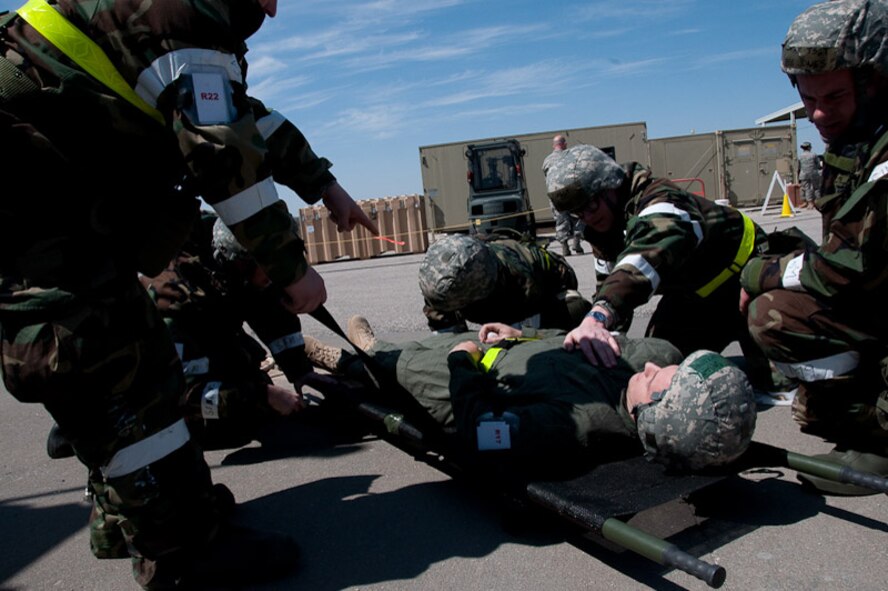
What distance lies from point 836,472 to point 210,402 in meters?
2.49

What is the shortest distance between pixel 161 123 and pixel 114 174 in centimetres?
20

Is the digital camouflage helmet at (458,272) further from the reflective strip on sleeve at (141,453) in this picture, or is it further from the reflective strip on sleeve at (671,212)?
the reflective strip on sleeve at (141,453)

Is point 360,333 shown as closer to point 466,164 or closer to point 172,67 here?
point 172,67

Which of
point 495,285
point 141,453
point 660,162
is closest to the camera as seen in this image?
point 141,453

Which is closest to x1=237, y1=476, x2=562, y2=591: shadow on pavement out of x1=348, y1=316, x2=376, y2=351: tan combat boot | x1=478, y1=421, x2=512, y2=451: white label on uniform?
x1=478, y1=421, x2=512, y2=451: white label on uniform

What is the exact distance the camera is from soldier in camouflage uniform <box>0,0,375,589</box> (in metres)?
1.79

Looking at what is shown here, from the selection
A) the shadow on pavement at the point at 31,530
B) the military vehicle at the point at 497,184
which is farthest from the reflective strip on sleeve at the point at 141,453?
the military vehicle at the point at 497,184

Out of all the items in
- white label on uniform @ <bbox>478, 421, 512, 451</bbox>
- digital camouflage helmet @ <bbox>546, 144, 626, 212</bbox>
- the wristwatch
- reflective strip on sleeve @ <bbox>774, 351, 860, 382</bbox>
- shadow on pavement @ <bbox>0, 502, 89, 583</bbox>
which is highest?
digital camouflage helmet @ <bbox>546, 144, 626, 212</bbox>

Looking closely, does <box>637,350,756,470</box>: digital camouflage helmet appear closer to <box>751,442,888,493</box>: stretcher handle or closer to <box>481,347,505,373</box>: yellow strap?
<box>751,442,888,493</box>: stretcher handle

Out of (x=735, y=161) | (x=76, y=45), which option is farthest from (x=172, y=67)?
(x=735, y=161)

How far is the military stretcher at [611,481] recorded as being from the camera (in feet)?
5.82

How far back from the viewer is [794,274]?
2711 millimetres

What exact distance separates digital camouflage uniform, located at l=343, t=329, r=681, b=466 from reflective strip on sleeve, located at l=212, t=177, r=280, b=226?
1174 millimetres

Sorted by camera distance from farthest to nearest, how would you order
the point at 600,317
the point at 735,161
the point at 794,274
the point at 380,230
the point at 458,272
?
the point at 735,161
the point at 380,230
the point at 458,272
the point at 600,317
the point at 794,274
